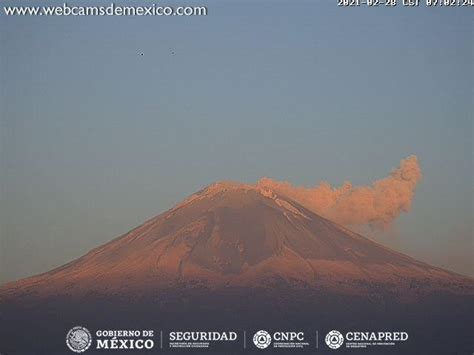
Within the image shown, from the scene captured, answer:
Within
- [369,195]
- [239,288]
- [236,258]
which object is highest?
[369,195]

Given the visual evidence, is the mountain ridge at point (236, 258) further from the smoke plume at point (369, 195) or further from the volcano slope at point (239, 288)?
the smoke plume at point (369, 195)

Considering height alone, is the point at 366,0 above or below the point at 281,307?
above

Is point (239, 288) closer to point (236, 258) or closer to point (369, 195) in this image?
point (236, 258)

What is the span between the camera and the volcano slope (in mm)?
11336

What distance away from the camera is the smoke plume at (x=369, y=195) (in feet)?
37.7

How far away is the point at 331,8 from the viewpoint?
11531mm

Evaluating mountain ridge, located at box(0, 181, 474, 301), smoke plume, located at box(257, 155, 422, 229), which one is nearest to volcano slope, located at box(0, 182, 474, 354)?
mountain ridge, located at box(0, 181, 474, 301)

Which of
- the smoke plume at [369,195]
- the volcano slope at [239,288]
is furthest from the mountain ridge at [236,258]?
the smoke plume at [369,195]

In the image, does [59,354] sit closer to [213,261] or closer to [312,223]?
[213,261]

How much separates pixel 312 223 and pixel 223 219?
34.0 inches

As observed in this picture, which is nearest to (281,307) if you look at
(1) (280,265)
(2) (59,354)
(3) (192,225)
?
(1) (280,265)

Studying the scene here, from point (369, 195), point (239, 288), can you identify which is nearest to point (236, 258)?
point (239, 288)

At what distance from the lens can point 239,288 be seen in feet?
37.4

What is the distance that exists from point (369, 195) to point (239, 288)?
4.95ft
